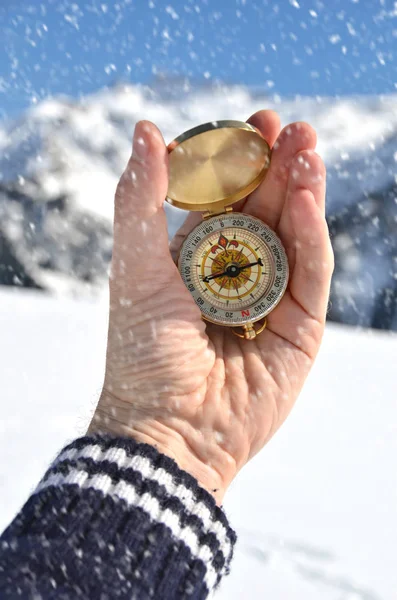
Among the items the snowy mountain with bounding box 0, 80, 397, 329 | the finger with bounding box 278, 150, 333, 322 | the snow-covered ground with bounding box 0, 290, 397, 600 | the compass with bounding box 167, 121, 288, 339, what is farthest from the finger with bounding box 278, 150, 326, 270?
the snowy mountain with bounding box 0, 80, 397, 329

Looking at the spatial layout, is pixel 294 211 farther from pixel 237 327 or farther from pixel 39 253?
pixel 39 253

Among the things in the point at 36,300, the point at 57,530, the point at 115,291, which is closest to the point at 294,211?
the point at 115,291

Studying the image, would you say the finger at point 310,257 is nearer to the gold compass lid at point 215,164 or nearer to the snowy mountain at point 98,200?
the gold compass lid at point 215,164

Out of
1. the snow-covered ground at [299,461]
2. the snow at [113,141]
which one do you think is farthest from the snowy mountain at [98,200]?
the snow-covered ground at [299,461]

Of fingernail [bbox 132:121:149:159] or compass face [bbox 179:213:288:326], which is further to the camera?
compass face [bbox 179:213:288:326]


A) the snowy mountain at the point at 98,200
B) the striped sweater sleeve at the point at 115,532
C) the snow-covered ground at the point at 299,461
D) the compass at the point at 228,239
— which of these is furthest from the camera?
the snowy mountain at the point at 98,200

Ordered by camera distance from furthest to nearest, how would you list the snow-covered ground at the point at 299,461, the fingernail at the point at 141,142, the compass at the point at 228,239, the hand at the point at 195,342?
the snow-covered ground at the point at 299,461, the compass at the point at 228,239, the hand at the point at 195,342, the fingernail at the point at 141,142

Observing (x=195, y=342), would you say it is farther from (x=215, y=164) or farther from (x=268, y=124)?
(x=268, y=124)

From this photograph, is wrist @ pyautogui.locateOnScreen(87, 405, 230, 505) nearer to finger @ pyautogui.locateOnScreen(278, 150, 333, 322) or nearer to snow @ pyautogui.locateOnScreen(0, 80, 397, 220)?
finger @ pyautogui.locateOnScreen(278, 150, 333, 322)
